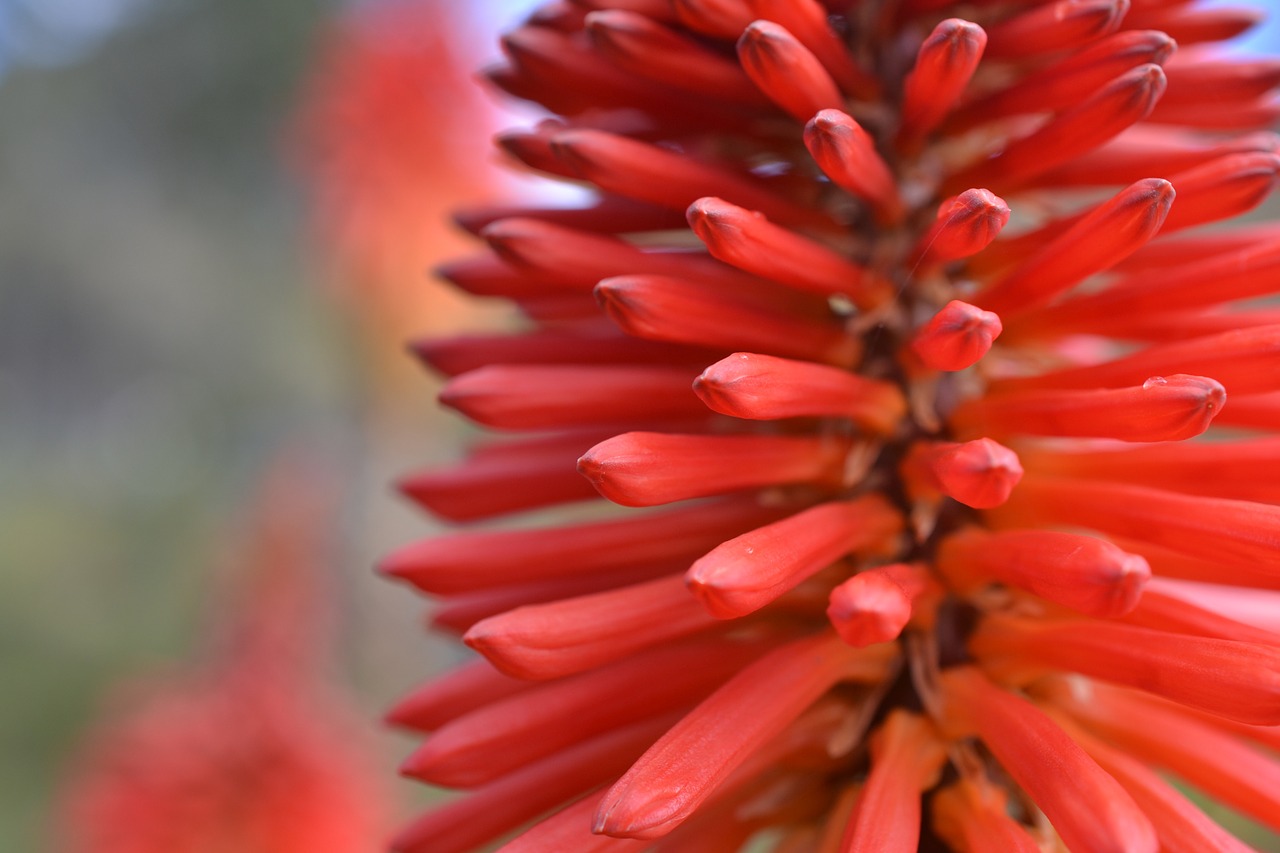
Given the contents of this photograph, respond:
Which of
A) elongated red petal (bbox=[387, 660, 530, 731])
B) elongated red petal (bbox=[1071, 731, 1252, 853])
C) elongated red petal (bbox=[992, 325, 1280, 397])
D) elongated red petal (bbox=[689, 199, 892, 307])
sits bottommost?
elongated red petal (bbox=[1071, 731, 1252, 853])

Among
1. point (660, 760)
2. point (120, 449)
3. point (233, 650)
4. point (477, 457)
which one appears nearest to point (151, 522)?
point (120, 449)

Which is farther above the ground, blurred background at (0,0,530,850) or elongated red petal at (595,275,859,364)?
blurred background at (0,0,530,850)

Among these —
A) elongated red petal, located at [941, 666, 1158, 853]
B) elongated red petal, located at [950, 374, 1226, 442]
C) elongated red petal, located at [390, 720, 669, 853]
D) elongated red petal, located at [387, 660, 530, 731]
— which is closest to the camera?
elongated red petal, located at [941, 666, 1158, 853]

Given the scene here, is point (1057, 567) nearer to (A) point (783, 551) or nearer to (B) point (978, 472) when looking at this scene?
(B) point (978, 472)

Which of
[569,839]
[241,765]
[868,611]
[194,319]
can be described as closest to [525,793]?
[569,839]

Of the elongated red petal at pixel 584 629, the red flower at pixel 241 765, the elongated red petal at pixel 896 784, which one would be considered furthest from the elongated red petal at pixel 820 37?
the red flower at pixel 241 765

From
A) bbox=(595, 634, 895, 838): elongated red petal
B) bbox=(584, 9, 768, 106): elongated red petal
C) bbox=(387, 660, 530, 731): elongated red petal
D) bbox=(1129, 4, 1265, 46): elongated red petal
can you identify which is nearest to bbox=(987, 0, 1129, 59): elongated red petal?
bbox=(1129, 4, 1265, 46): elongated red petal

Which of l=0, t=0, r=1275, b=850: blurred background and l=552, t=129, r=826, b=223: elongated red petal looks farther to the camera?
l=0, t=0, r=1275, b=850: blurred background

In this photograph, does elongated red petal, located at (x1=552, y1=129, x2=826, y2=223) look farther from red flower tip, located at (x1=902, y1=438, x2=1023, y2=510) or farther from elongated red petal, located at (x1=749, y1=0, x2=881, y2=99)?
red flower tip, located at (x1=902, y1=438, x2=1023, y2=510)
